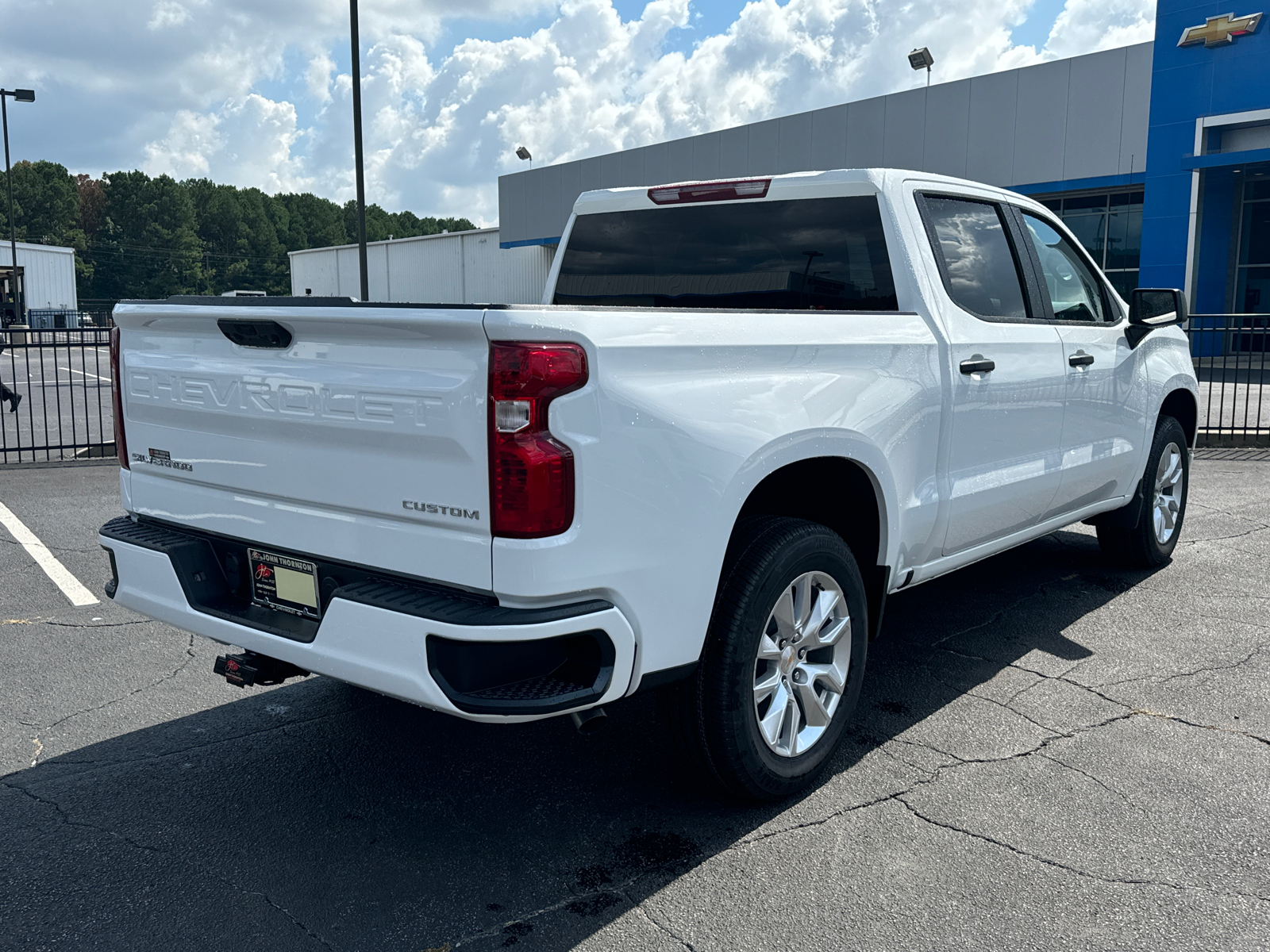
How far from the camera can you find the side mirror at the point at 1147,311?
5441 mm

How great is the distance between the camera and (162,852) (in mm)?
3131

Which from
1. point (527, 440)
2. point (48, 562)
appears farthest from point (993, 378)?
point (48, 562)

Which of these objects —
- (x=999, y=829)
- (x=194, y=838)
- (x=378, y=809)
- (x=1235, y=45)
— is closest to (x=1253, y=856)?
(x=999, y=829)

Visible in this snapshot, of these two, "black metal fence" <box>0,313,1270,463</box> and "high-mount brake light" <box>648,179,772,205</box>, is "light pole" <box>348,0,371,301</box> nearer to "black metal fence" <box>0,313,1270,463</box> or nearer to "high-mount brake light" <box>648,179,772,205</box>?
"black metal fence" <box>0,313,1270,463</box>

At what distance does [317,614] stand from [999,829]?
2108 millimetres

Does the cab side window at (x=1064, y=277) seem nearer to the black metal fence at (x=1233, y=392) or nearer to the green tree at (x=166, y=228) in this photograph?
the black metal fence at (x=1233, y=392)

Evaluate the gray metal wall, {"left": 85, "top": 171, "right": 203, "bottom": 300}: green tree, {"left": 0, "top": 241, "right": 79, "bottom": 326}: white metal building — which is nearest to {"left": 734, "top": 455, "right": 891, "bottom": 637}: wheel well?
the gray metal wall

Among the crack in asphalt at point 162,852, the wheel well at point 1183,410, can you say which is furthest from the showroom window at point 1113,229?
the crack in asphalt at point 162,852

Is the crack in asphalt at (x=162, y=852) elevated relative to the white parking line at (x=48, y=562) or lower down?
lower down

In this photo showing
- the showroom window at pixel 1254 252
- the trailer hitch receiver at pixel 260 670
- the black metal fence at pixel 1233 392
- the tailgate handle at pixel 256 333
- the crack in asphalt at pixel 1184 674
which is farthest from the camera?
the showroom window at pixel 1254 252

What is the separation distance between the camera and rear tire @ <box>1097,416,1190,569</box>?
19.6 feet

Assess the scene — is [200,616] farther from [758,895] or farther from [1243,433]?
[1243,433]

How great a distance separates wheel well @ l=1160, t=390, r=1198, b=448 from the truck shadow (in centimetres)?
252

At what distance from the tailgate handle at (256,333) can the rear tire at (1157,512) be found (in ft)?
15.3
